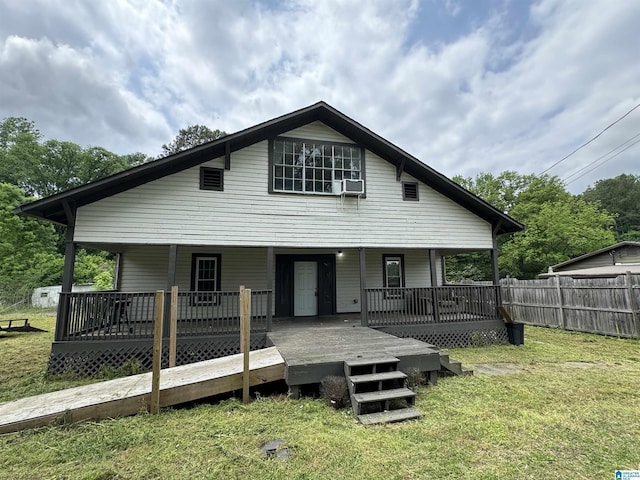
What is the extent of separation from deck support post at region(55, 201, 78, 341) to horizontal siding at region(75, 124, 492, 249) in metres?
0.14

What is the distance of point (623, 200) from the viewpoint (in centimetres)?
4053

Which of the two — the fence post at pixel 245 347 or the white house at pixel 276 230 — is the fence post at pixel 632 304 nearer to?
the white house at pixel 276 230

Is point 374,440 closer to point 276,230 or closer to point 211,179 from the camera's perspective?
point 276,230

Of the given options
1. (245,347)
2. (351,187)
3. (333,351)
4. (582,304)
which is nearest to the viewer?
(245,347)

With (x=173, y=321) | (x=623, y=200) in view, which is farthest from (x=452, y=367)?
(x=623, y=200)

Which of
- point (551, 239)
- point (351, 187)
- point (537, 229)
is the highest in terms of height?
point (537, 229)

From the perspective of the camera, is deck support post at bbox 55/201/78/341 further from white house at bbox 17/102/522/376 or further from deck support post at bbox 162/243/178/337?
deck support post at bbox 162/243/178/337

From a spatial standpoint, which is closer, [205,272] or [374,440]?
[374,440]

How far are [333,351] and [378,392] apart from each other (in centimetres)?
127

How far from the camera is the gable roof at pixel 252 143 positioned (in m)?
6.49

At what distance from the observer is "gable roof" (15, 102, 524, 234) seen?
21.3 feet

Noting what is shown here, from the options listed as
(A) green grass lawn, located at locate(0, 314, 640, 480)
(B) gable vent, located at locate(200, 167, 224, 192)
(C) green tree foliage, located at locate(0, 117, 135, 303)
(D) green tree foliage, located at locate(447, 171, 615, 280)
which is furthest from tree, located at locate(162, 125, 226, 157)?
(A) green grass lawn, located at locate(0, 314, 640, 480)

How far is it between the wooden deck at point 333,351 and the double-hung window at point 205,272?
10.5 ft

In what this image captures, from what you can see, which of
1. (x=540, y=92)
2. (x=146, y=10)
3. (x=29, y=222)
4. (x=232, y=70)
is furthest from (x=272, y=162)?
(x=29, y=222)
